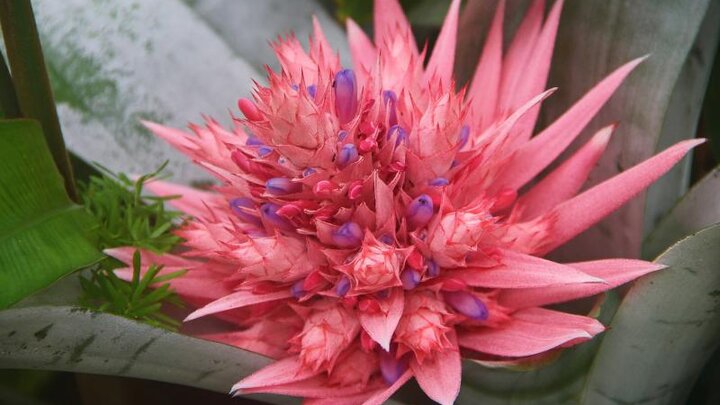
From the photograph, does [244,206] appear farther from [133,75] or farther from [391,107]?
[133,75]

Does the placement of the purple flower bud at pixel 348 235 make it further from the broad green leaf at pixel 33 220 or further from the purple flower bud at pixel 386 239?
the broad green leaf at pixel 33 220

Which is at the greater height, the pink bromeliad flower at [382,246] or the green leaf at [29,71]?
the green leaf at [29,71]

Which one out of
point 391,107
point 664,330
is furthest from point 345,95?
point 664,330

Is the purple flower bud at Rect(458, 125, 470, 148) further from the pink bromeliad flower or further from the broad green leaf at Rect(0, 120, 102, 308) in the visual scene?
the broad green leaf at Rect(0, 120, 102, 308)

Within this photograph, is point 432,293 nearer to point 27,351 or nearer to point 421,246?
point 421,246

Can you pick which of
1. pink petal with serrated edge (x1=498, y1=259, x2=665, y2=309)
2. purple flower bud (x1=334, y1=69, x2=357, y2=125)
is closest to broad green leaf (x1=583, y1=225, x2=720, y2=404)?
pink petal with serrated edge (x1=498, y1=259, x2=665, y2=309)

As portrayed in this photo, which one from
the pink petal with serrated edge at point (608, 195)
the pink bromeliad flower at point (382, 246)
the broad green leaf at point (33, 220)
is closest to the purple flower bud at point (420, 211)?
the pink bromeliad flower at point (382, 246)
